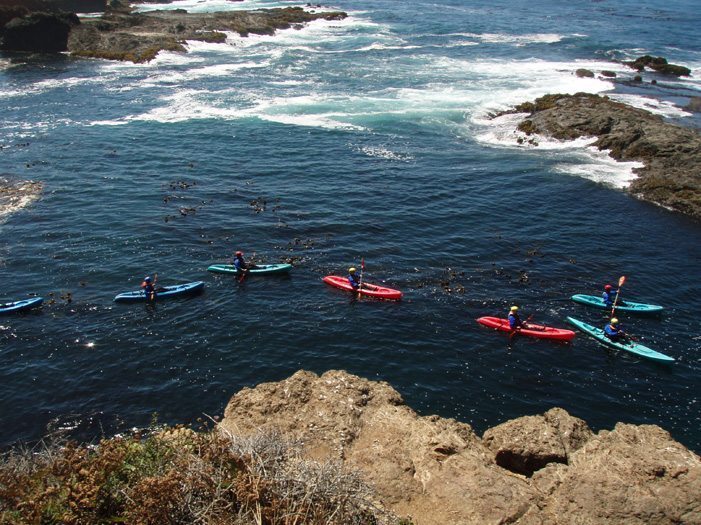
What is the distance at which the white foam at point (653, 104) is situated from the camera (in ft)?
194

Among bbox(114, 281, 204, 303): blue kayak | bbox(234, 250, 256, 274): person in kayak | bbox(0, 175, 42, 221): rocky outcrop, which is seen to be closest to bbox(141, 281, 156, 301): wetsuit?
bbox(114, 281, 204, 303): blue kayak

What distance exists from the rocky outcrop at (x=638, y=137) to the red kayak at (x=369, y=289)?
24621 millimetres

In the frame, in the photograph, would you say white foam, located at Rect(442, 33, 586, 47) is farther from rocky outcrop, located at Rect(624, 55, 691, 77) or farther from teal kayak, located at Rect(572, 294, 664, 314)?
teal kayak, located at Rect(572, 294, 664, 314)

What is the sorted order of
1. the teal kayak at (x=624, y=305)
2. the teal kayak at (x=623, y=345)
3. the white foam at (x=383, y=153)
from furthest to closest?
the white foam at (x=383, y=153)
the teal kayak at (x=624, y=305)
the teal kayak at (x=623, y=345)

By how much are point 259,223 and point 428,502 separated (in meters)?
27.2

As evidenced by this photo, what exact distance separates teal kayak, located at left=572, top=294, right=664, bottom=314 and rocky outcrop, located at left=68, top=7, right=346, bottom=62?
73.2 m

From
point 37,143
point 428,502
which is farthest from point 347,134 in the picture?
point 428,502

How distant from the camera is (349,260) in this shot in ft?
111

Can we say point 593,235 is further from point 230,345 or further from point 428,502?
point 428,502

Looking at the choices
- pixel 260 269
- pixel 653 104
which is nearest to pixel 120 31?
pixel 260 269

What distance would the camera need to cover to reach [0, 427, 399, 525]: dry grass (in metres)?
10.5

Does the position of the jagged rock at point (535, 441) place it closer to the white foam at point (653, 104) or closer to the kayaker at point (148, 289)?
the kayaker at point (148, 289)

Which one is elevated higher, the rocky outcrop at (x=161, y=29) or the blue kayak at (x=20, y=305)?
the rocky outcrop at (x=161, y=29)

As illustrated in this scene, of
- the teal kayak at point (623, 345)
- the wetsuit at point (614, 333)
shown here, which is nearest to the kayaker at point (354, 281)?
the teal kayak at point (623, 345)
